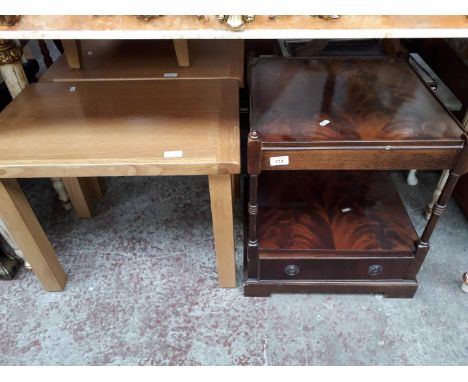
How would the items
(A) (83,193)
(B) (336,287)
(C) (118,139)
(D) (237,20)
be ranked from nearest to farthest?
1. (D) (237,20)
2. (C) (118,139)
3. (B) (336,287)
4. (A) (83,193)

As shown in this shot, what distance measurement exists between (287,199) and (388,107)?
0.41 m

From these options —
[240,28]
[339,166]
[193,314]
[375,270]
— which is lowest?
[193,314]

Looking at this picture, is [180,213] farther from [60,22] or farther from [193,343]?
[60,22]

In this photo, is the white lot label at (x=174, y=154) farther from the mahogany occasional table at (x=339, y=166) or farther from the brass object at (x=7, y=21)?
the brass object at (x=7, y=21)

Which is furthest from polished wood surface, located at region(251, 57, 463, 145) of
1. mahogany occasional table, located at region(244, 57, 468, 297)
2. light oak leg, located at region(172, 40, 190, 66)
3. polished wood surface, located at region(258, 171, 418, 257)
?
polished wood surface, located at region(258, 171, 418, 257)

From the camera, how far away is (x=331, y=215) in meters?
1.15


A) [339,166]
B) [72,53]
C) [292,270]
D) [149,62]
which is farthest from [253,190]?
[72,53]

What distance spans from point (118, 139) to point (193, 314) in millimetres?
581

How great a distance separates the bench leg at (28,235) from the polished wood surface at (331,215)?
643mm

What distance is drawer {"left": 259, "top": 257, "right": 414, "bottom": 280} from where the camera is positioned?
3.52 ft

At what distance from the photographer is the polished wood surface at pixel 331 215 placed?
107 centimetres

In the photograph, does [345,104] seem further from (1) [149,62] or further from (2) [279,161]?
(1) [149,62]

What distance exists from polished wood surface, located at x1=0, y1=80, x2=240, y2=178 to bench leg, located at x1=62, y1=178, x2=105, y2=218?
368 millimetres
